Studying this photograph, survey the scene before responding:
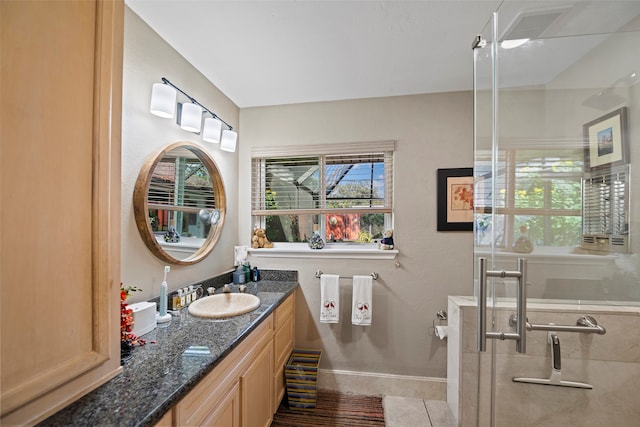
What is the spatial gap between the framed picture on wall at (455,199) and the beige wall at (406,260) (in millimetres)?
55

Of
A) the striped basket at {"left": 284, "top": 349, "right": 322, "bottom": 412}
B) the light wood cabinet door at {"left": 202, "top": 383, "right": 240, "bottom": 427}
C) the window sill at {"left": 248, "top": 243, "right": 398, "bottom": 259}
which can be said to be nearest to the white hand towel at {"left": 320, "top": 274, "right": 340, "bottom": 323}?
the window sill at {"left": 248, "top": 243, "right": 398, "bottom": 259}

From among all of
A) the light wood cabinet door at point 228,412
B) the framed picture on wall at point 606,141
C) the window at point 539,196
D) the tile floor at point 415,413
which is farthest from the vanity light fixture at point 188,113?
the tile floor at point 415,413

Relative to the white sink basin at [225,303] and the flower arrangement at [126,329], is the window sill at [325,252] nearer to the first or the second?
the white sink basin at [225,303]

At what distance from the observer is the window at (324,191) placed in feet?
7.38

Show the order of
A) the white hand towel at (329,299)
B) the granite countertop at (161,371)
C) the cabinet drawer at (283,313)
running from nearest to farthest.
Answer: the granite countertop at (161,371) → the cabinet drawer at (283,313) → the white hand towel at (329,299)

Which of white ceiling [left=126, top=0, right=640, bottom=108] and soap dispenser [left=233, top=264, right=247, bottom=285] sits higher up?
white ceiling [left=126, top=0, right=640, bottom=108]

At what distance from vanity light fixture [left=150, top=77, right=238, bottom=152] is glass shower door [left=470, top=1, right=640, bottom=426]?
165cm

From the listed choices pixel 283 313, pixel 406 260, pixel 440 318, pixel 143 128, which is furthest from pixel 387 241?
pixel 143 128

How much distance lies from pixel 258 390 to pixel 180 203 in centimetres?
128

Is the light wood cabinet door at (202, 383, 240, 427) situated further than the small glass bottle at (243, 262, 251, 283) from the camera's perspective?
No

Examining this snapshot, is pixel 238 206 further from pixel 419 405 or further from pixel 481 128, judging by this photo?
pixel 419 405

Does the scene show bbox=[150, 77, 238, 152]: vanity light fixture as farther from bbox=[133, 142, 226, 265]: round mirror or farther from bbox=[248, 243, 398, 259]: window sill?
bbox=[248, 243, 398, 259]: window sill

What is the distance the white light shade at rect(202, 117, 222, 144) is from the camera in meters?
1.81

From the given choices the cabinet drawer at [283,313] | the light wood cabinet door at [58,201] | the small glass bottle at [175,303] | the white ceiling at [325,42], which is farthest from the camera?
the cabinet drawer at [283,313]
